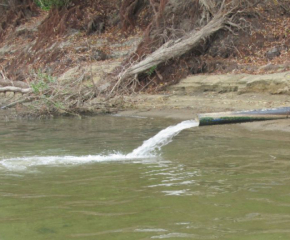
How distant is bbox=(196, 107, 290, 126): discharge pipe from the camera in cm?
915

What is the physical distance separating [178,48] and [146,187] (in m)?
12.9

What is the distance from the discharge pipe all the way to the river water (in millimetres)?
470

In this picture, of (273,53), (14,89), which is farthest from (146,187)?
(14,89)

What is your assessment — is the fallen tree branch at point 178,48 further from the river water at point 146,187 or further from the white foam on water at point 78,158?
the white foam on water at point 78,158

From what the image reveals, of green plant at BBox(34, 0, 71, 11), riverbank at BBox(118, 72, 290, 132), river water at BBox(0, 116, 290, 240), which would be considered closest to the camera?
river water at BBox(0, 116, 290, 240)

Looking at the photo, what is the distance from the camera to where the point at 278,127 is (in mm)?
10836

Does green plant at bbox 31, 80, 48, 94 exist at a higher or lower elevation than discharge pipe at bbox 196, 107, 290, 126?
higher

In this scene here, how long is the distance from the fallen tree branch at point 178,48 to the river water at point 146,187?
733cm

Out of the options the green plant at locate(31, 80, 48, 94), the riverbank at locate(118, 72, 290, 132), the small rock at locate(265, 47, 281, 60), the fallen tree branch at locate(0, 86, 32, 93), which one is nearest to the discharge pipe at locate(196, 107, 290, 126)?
the riverbank at locate(118, 72, 290, 132)

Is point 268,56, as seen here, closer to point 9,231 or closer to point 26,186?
point 26,186

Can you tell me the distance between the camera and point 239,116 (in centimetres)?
925

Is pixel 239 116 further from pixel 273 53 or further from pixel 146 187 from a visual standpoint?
pixel 273 53

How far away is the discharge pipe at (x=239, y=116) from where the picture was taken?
9148mm

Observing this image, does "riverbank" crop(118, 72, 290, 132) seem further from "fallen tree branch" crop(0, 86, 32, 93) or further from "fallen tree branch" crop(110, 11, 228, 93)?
"fallen tree branch" crop(0, 86, 32, 93)
